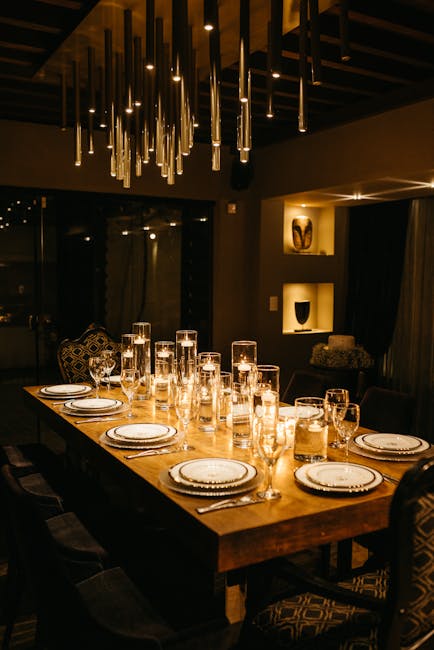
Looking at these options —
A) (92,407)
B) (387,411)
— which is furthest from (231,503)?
(387,411)

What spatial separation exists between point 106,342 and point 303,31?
2.75 metres

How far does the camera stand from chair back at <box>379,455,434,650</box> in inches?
49.4

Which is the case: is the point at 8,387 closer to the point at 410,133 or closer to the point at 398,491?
the point at 410,133

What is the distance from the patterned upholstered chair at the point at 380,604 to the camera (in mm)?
1267

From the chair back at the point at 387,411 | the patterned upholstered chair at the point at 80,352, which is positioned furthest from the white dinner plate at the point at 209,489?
the patterned upholstered chair at the point at 80,352

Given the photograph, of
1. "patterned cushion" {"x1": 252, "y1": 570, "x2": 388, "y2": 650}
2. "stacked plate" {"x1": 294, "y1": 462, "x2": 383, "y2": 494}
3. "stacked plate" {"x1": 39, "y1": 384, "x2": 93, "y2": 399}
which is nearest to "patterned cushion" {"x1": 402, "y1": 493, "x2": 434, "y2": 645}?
"patterned cushion" {"x1": 252, "y1": 570, "x2": 388, "y2": 650}

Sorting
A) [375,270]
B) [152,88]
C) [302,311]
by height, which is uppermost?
[152,88]

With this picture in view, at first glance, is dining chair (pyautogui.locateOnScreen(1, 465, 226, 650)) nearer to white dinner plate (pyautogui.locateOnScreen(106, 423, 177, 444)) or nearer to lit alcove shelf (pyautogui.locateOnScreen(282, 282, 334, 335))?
white dinner plate (pyautogui.locateOnScreen(106, 423, 177, 444))

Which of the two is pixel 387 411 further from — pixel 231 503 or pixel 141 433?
pixel 231 503

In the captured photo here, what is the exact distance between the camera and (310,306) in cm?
569

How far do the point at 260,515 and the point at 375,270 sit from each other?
4.25m

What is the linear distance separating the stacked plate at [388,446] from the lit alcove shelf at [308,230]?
3.37 meters

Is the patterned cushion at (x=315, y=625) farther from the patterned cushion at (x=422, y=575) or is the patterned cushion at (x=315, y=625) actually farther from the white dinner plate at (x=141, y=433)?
the white dinner plate at (x=141, y=433)

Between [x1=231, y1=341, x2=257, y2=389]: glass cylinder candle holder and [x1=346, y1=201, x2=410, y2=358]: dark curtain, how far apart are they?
9.12 ft
